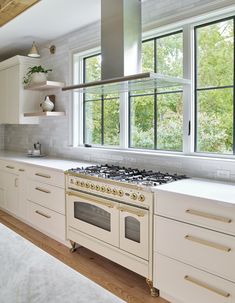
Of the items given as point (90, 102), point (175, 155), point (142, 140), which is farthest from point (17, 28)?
point (175, 155)

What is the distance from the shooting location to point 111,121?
376 cm

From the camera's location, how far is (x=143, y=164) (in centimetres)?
321

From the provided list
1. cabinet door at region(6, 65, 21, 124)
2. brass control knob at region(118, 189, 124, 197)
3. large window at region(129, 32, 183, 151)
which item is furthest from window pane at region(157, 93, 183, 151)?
cabinet door at region(6, 65, 21, 124)

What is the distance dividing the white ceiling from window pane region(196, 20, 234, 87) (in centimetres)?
115

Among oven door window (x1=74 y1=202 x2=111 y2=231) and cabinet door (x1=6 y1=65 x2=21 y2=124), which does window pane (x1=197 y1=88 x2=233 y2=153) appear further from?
cabinet door (x1=6 y1=65 x2=21 y2=124)

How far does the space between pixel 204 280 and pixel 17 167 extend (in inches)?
115

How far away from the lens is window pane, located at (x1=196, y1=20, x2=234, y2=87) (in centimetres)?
259

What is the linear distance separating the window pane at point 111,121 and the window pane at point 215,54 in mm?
1165

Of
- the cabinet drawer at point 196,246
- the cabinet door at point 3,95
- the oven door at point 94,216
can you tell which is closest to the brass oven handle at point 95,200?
the oven door at point 94,216

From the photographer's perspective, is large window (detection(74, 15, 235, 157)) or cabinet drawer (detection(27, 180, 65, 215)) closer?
large window (detection(74, 15, 235, 157))

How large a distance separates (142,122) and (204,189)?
1367mm

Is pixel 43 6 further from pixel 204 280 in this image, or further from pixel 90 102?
pixel 204 280

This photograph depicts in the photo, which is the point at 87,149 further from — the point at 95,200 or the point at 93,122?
the point at 95,200

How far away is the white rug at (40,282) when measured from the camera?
82 cm
